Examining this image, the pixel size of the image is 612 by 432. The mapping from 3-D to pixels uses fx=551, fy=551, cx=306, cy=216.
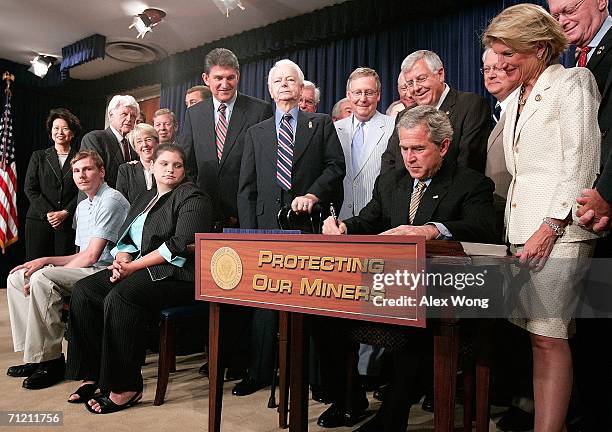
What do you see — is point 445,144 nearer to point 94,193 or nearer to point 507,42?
point 507,42

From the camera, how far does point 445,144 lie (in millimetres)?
2029

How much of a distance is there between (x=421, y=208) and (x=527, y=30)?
677 mm

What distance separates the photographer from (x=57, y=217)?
4.26 meters

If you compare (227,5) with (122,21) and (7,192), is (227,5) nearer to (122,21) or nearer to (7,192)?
(122,21)

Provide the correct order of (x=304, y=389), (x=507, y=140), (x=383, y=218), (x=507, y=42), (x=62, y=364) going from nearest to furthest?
1. (x=507, y=42)
2. (x=507, y=140)
3. (x=304, y=389)
4. (x=383, y=218)
5. (x=62, y=364)

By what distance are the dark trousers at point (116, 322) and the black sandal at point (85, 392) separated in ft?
0.23

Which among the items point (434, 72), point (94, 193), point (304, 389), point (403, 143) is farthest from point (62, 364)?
point (434, 72)

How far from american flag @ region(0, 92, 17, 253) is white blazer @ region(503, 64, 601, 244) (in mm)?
7317

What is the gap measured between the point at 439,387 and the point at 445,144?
0.91 meters

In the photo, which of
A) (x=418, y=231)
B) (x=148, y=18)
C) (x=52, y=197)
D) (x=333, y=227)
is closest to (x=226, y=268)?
(x=333, y=227)

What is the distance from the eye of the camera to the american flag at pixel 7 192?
738 centimetres

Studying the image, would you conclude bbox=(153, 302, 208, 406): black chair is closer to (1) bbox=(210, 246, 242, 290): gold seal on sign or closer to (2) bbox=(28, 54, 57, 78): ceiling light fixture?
(1) bbox=(210, 246, 242, 290): gold seal on sign

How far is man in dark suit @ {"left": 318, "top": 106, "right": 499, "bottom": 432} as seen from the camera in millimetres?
1804

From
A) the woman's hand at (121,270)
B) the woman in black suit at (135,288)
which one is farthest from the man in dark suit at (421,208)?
the woman's hand at (121,270)
